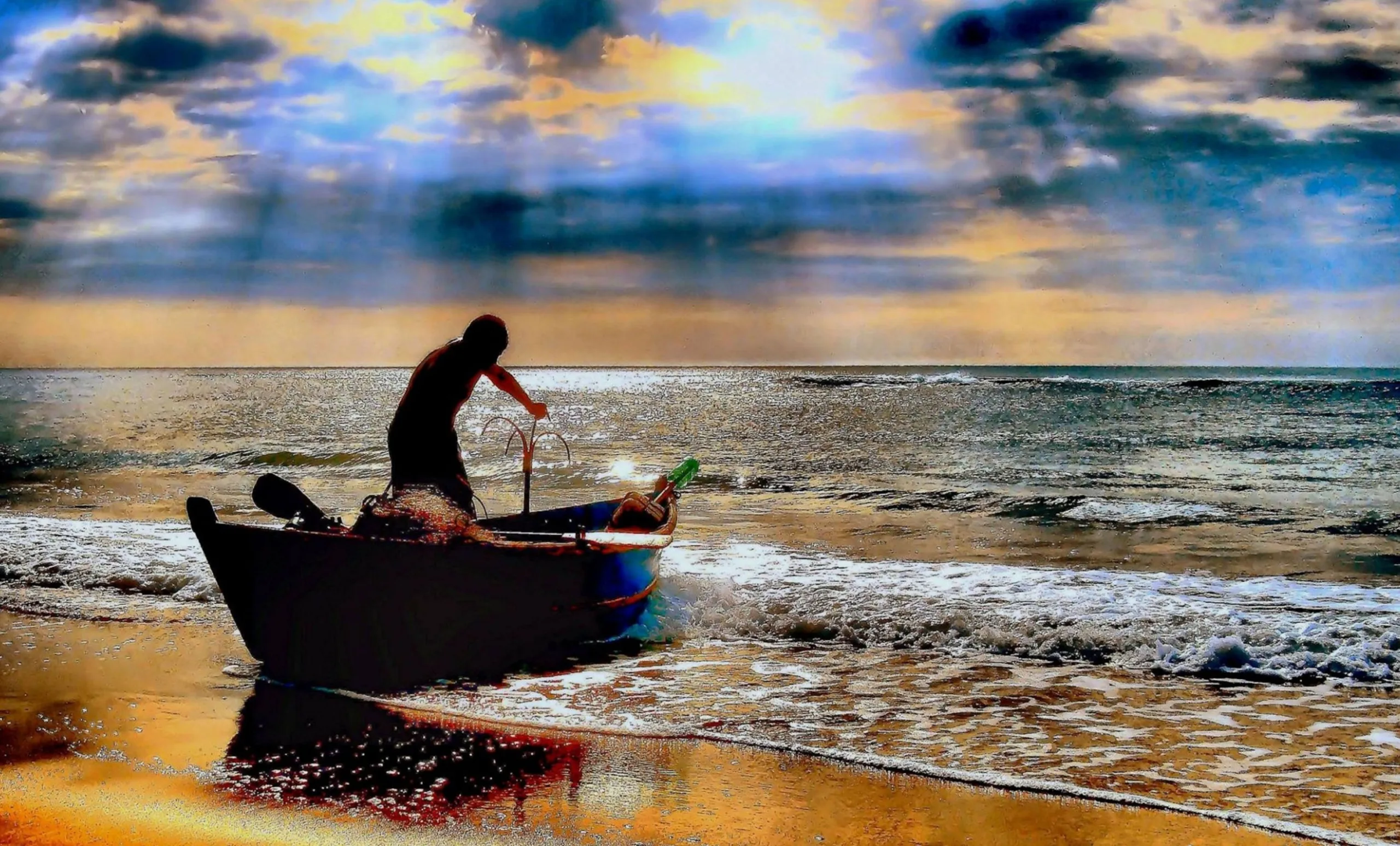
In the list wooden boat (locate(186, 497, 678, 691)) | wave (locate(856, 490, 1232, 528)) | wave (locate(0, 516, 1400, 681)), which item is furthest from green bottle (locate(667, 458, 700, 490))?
wave (locate(856, 490, 1232, 528))

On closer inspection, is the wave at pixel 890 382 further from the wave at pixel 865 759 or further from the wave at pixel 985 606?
the wave at pixel 865 759

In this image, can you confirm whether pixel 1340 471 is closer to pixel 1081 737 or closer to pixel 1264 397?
pixel 1081 737

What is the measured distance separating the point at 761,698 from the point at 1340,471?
19.2 meters

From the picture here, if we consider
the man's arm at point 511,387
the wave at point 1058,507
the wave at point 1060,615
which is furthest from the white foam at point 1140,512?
the man's arm at point 511,387

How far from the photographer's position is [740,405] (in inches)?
2199

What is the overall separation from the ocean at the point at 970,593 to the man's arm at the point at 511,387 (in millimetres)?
1854

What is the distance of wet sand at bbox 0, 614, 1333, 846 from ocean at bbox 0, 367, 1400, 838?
1.13 ft

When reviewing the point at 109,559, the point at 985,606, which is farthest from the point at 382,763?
the point at 109,559

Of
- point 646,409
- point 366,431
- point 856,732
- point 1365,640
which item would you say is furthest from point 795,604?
point 646,409

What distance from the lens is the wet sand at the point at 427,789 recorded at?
168 inches

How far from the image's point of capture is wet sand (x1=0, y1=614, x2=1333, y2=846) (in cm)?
427

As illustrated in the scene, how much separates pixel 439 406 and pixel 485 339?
1.75 ft

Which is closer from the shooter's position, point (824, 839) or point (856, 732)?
point (824, 839)

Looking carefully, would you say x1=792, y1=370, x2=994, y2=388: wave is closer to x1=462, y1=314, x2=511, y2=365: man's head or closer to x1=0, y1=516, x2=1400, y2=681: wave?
x1=0, y1=516, x2=1400, y2=681: wave
